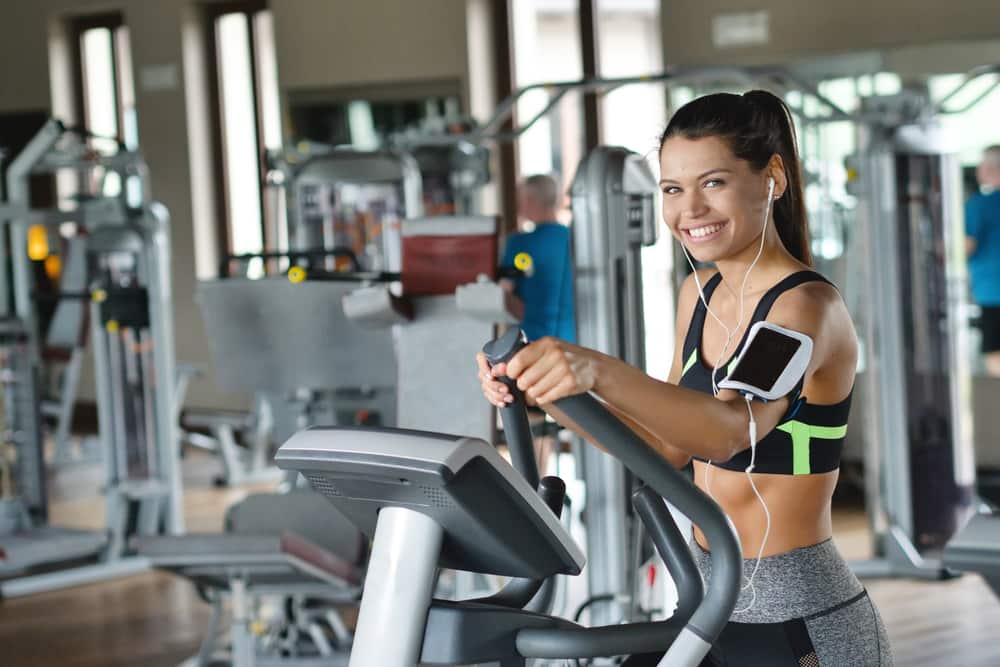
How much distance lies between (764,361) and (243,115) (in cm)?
862

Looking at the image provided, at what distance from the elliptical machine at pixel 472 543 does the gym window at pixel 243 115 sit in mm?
8079

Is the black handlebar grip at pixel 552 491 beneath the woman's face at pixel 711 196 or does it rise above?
beneath

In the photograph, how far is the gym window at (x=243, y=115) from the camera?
941cm

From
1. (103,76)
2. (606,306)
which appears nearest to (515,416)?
(606,306)

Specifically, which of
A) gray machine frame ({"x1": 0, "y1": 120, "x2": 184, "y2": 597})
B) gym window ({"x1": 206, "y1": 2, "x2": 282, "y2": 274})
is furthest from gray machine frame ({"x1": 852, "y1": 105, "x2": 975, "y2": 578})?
gym window ({"x1": 206, "y1": 2, "x2": 282, "y2": 274})

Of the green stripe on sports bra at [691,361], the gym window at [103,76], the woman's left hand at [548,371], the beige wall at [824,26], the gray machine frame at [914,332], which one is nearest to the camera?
the woman's left hand at [548,371]

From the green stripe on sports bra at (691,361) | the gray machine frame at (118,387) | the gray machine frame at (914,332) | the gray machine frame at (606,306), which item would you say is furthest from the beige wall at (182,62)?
the green stripe on sports bra at (691,361)

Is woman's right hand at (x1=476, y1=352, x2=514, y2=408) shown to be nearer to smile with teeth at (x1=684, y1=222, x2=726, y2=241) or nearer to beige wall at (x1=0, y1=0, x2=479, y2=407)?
smile with teeth at (x1=684, y1=222, x2=726, y2=241)

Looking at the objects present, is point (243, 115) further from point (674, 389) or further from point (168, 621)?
point (674, 389)

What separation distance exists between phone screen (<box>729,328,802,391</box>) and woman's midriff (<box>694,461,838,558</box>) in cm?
19

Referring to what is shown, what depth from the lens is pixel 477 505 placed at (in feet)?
4.41

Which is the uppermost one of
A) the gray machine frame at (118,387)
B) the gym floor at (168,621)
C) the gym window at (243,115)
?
the gym window at (243,115)

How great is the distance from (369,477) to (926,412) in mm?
3990

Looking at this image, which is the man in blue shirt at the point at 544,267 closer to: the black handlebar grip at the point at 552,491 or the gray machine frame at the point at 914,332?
the gray machine frame at the point at 914,332
